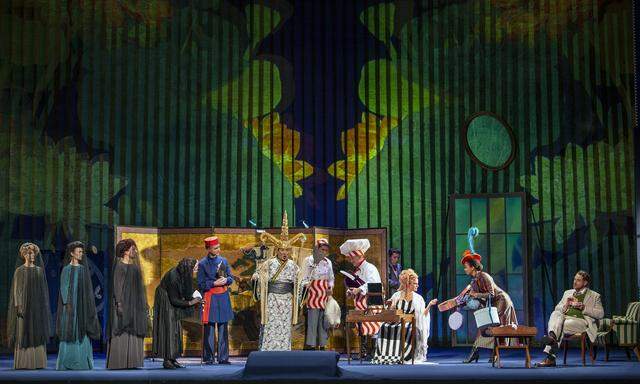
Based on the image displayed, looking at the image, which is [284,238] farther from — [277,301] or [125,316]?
[125,316]

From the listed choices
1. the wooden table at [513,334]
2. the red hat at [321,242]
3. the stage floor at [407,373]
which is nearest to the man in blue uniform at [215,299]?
the stage floor at [407,373]

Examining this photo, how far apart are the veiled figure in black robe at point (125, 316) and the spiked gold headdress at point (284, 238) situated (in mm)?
1873

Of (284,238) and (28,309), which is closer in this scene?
(28,309)

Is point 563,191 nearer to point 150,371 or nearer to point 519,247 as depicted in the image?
point 519,247

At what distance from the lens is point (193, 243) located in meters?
11.4

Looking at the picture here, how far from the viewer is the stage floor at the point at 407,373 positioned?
26.5ft

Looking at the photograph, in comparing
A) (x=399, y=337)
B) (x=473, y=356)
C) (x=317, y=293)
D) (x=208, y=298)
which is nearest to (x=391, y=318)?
(x=399, y=337)

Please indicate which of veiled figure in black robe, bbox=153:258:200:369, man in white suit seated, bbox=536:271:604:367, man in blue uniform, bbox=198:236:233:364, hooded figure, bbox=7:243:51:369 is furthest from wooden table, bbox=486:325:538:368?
hooded figure, bbox=7:243:51:369

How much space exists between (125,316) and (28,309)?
0.98 meters

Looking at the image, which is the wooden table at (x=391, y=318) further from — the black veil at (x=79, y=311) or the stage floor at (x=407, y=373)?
the black veil at (x=79, y=311)

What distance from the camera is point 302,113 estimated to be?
13297mm

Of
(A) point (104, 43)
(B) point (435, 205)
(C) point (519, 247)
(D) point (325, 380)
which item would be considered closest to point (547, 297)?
(C) point (519, 247)

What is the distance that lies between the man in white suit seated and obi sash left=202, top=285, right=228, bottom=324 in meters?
3.33

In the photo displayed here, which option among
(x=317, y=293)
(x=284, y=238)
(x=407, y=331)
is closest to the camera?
(x=407, y=331)
